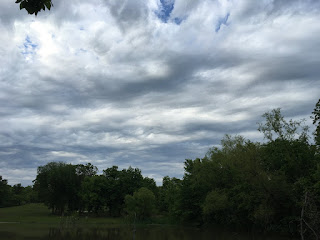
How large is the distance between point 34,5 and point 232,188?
52.6 metres

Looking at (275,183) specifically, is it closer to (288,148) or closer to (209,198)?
(288,148)

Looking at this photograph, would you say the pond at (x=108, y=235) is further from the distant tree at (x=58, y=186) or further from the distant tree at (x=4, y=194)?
the distant tree at (x=4, y=194)

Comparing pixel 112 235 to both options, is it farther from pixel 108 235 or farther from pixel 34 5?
pixel 34 5

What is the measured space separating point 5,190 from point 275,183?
106 metres

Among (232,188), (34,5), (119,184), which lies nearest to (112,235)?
(232,188)

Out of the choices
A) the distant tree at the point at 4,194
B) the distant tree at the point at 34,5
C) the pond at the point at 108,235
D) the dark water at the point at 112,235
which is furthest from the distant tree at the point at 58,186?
the distant tree at the point at 34,5

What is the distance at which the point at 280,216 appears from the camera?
149 feet

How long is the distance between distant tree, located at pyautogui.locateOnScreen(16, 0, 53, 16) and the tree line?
386 inches

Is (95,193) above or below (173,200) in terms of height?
above

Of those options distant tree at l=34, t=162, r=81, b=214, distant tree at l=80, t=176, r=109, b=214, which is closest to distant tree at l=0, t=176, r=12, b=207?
distant tree at l=34, t=162, r=81, b=214

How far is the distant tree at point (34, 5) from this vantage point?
673 cm

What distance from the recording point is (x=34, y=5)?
6.80 m

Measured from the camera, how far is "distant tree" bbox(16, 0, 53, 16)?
22.1 feet

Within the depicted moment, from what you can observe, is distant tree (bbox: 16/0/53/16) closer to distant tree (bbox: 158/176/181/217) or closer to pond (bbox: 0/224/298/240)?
pond (bbox: 0/224/298/240)
